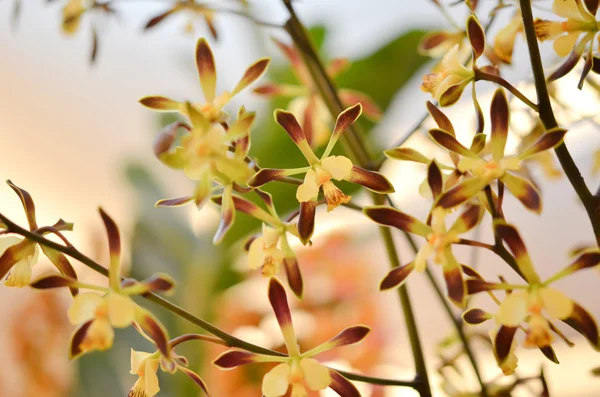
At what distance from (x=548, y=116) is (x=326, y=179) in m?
0.11

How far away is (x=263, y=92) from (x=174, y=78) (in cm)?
117

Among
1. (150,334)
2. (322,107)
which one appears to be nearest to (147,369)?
(150,334)

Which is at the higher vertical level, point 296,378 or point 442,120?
point 442,120

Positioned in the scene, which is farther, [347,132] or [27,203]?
[347,132]

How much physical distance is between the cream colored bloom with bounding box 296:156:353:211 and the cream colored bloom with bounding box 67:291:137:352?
0.31 ft

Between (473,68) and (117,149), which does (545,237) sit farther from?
(117,149)

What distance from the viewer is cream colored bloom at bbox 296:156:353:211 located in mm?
261

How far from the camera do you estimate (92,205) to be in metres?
1.37

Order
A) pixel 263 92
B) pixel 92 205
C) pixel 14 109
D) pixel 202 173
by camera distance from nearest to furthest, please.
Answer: pixel 202 173 → pixel 263 92 → pixel 14 109 → pixel 92 205

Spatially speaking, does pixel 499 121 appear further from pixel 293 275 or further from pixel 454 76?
pixel 293 275

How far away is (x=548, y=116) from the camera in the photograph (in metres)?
0.26

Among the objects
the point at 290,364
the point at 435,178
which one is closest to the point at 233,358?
the point at 290,364

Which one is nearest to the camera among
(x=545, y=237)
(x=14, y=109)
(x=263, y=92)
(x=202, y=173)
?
(x=202, y=173)

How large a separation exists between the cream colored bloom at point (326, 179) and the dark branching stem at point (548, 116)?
0.10 meters
